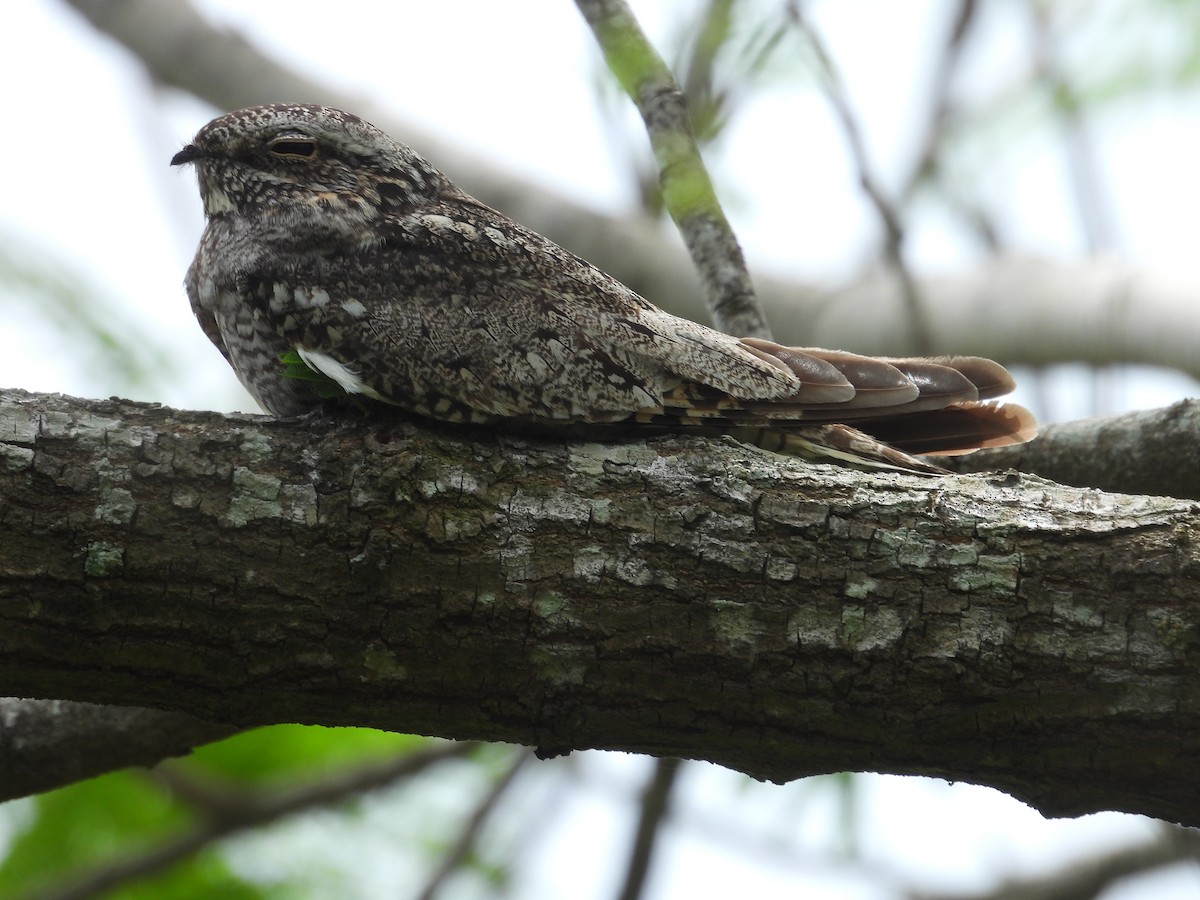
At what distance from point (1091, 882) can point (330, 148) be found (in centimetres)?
465

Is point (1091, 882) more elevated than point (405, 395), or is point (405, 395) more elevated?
point (1091, 882)

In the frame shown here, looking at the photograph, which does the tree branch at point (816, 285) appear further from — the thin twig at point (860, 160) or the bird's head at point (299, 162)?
Result: the bird's head at point (299, 162)

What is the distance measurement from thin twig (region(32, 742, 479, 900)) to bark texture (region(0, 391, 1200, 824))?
247cm

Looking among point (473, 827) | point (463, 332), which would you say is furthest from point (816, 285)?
point (473, 827)

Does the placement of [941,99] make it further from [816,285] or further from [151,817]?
[151,817]

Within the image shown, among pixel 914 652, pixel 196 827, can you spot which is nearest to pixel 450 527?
pixel 914 652

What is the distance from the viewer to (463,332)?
321 centimetres

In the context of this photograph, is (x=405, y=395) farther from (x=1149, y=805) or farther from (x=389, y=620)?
(x=1149, y=805)

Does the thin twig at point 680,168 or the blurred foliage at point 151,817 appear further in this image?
the blurred foliage at point 151,817

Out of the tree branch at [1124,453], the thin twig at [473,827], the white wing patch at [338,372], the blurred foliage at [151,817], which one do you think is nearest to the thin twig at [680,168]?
the tree branch at [1124,453]

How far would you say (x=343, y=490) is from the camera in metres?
2.73

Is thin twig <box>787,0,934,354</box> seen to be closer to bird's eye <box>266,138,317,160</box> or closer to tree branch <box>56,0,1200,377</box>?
tree branch <box>56,0,1200,377</box>

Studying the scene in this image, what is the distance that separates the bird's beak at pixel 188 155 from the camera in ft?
13.2

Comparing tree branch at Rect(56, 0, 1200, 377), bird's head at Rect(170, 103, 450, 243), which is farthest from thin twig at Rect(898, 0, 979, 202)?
bird's head at Rect(170, 103, 450, 243)
